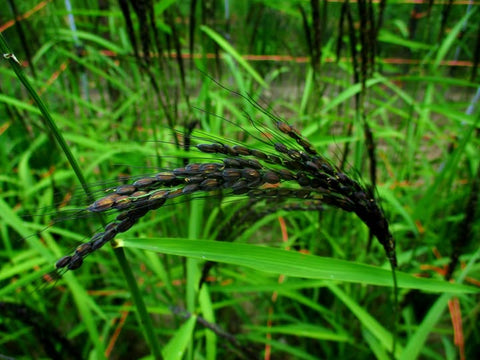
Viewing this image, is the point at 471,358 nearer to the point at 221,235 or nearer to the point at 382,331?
the point at 382,331

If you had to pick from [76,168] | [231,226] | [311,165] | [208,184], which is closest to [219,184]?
[208,184]

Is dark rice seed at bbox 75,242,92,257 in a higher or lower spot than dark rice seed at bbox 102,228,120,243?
lower

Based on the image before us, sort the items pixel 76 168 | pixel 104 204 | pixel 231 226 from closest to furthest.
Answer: pixel 104 204
pixel 76 168
pixel 231 226

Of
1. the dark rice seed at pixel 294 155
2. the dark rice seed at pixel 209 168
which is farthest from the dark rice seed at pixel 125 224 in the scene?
the dark rice seed at pixel 294 155

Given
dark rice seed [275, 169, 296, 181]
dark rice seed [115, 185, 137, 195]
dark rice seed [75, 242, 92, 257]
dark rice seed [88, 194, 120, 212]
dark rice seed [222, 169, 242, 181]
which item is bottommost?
dark rice seed [75, 242, 92, 257]

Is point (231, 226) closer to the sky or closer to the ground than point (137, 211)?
closer to the ground

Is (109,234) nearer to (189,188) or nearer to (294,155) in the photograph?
(189,188)

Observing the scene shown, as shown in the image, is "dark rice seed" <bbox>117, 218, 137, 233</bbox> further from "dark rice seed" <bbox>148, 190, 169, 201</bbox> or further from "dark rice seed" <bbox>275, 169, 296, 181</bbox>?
"dark rice seed" <bbox>275, 169, 296, 181</bbox>

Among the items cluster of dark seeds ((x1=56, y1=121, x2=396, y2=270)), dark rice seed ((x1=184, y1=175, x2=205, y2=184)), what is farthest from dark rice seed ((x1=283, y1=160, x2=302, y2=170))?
dark rice seed ((x1=184, y1=175, x2=205, y2=184))

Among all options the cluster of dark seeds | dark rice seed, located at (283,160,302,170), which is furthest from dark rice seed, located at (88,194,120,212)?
dark rice seed, located at (283,160,302,170)
